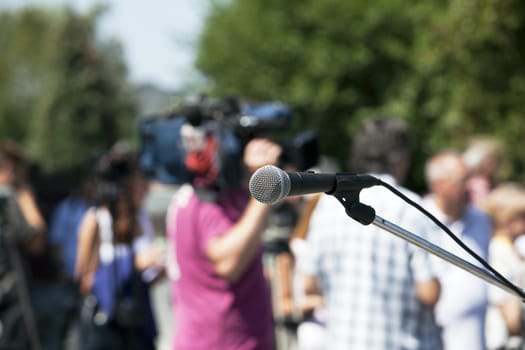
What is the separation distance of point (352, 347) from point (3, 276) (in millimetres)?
2367

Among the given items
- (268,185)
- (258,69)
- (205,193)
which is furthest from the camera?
(258,69)

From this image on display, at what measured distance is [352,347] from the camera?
3318mm

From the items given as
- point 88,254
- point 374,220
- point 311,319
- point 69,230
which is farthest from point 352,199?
point 69,230

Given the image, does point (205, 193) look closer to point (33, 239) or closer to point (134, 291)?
point (134, 291)

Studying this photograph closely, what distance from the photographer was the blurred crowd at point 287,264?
328 centimetres

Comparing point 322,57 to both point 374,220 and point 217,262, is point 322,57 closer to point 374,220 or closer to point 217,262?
point 217,262

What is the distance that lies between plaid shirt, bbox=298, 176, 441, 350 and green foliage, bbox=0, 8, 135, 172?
25.3 meters

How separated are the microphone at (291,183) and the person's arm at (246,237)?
1384 millimetres

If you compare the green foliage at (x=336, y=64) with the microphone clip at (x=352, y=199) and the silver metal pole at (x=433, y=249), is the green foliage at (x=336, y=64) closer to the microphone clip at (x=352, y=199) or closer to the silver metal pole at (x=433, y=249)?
the silver metal pole at (x=433, y=249)

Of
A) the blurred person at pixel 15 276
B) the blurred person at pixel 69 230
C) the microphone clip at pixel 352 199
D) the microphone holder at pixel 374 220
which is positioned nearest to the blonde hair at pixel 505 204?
the blurred person at pixel 15 276

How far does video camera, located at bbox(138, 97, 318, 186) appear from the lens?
3662mm

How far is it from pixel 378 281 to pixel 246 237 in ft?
1.68

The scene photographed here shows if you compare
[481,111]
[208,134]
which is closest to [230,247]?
[208,134]

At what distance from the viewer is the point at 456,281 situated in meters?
3.53
